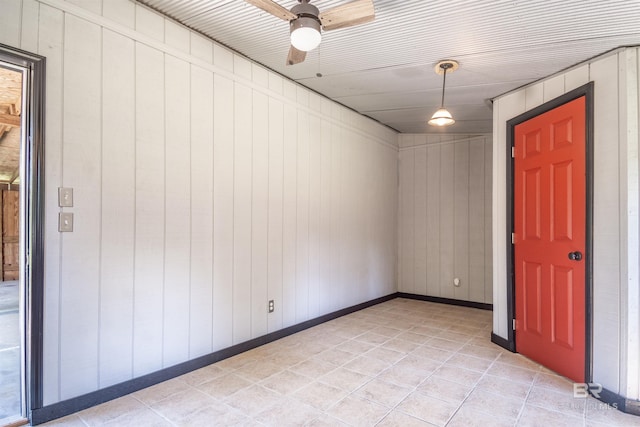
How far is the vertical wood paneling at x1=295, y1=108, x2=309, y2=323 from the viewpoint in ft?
13.2

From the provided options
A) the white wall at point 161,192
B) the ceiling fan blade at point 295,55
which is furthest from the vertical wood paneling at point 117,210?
the ceiling fan blade at point 295,55

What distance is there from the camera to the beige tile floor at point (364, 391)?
2277 millimetres

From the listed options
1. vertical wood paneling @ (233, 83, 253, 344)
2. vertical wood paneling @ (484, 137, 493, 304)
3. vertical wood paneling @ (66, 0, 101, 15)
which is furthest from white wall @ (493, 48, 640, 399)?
A: vertical wood paneling @ (66, 0, 101, 15)

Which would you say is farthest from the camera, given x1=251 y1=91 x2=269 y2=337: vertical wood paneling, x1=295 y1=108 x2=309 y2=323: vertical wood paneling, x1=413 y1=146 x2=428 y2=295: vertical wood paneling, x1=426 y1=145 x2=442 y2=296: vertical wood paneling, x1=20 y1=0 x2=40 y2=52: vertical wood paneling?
x1=413 y1=146 x2=428 y2=295: vertical wood paneling

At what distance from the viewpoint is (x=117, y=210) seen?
8.18 feet

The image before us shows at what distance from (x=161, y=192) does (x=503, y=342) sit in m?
3.46

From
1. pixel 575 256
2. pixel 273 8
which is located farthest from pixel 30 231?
pixel 575 256

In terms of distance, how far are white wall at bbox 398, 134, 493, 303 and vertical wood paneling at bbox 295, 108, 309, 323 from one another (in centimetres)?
241

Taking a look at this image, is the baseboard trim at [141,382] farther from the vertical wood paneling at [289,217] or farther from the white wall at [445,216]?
the white wall at [445,216]

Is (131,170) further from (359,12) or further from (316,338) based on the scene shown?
(316,338)

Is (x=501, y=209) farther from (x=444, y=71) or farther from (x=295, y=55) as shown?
(x=295, y=55)

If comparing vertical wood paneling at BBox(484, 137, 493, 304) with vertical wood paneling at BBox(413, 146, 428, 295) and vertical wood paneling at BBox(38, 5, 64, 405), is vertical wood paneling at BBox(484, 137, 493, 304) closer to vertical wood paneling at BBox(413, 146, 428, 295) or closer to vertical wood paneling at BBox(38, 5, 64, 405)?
vertical wood paneling at BBox(413, 146, 428, 295)

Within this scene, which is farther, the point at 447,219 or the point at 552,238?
the point at 447,219

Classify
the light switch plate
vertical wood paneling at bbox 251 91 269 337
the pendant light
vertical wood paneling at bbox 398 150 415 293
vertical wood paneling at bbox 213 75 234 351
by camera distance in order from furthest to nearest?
1. vertical wood paneling at bbox 398 150 415 293
2. vertical wood paneling at bbox 251 91 269 337
3. the pendant light
4. vertical wood paneling at bbox 213 75 234 351
5. the light switch plate
